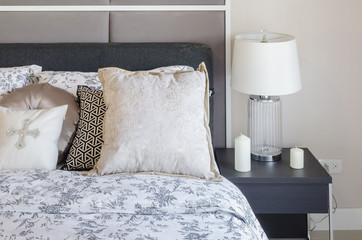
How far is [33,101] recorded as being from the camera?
2.62m

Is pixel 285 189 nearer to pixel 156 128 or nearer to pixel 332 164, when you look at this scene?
pixel 332 164

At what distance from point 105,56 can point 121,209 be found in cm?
121

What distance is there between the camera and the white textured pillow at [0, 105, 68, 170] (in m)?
2.42

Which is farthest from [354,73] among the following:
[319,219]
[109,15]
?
[109,15]

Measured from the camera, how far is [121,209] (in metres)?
2.01

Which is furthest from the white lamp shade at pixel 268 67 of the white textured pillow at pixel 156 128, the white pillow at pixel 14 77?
the white pillow at pixel 14 77

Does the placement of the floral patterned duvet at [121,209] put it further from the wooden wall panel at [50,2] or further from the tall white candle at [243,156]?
the wooden wall panel at [50,2]

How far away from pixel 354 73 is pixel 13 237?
6.91 ft

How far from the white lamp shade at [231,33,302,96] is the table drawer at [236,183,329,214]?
0.46m

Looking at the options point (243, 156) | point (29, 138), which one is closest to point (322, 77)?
point (243, 156)

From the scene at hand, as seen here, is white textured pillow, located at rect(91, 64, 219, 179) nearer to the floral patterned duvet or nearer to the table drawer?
the floral patterned duvet

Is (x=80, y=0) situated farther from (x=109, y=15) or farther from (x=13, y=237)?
(x=13, y=237)

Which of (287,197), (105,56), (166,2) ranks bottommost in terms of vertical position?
(287,197)

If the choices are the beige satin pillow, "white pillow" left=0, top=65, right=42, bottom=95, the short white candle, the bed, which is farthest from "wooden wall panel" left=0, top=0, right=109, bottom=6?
the short white candle
